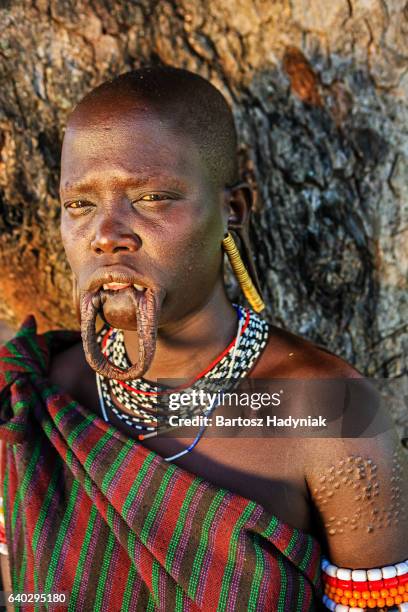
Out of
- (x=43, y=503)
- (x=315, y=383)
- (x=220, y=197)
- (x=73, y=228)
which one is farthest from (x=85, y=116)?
(x=43, y=503)

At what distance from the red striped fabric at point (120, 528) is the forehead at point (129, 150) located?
680 mm

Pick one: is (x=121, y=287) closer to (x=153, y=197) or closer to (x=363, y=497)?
(x=153, y=197)

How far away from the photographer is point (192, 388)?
74.2 inches

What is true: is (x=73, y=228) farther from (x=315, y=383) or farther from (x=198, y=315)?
(x=315, y=383)

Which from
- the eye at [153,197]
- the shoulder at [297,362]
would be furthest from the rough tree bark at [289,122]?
the eye at [153,197]

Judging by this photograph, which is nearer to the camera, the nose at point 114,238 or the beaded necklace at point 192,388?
the nose at point 114,238

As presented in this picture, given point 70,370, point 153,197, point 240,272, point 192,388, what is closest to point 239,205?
point 240,272

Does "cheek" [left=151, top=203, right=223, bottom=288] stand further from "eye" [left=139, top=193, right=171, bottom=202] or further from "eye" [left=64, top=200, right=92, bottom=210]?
"eye" [left=64, top=200, right=92, bottom=210]

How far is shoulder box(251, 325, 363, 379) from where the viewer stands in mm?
1813

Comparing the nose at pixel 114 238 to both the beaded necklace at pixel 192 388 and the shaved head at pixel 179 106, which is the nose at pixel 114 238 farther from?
the beaded necklace at pixel 192 388

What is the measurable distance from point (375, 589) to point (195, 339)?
0.77 m

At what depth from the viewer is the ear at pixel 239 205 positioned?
181 cm

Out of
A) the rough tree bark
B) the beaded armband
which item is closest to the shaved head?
the rough tree bark

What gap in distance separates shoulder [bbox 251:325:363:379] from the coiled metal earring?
0.10 meters
